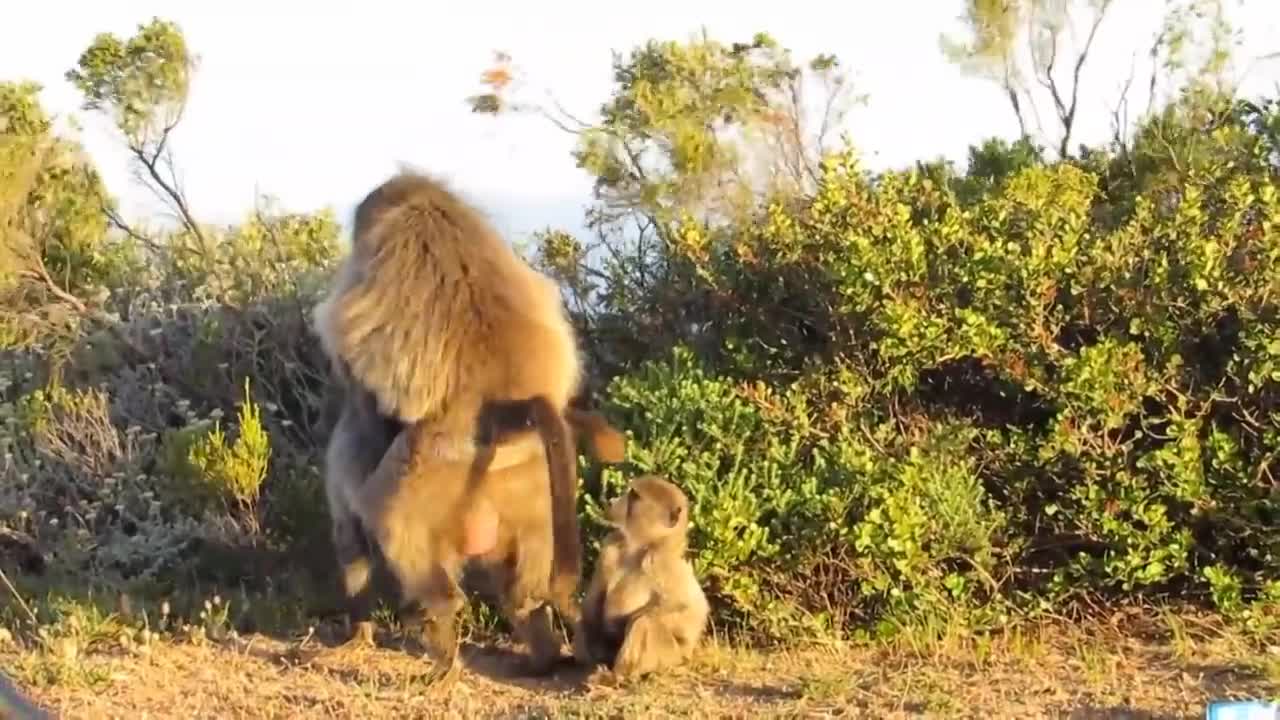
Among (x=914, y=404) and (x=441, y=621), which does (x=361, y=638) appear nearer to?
(x=441, y=621)

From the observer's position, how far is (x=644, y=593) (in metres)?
5.12

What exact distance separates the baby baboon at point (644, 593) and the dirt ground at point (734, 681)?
0.10 meters

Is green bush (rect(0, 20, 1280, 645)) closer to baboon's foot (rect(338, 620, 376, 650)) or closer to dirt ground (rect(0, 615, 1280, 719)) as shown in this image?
dirt ground (rect(0, 615, 1280, 719))

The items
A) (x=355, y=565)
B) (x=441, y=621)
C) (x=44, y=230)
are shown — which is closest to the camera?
(x=441, y=621)

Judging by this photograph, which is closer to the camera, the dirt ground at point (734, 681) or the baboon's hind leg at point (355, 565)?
the dirt ground at point (734, 681)

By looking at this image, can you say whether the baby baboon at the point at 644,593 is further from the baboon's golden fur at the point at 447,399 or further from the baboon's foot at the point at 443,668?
the baboon's foot at the point at 443,668

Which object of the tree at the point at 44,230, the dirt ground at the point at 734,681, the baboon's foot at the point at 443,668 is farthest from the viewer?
the tree at the point at 44,230

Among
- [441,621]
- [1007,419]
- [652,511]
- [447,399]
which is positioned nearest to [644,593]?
[652,511]

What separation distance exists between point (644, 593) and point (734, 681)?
1.32 feet

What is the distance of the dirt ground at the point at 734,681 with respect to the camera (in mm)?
4648

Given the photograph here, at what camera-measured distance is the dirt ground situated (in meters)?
4.65

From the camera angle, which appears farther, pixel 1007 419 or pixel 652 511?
pixel 1007 419

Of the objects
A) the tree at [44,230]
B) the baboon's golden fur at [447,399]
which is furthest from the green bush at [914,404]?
the tree at [44,230]

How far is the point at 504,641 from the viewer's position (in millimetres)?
5797
